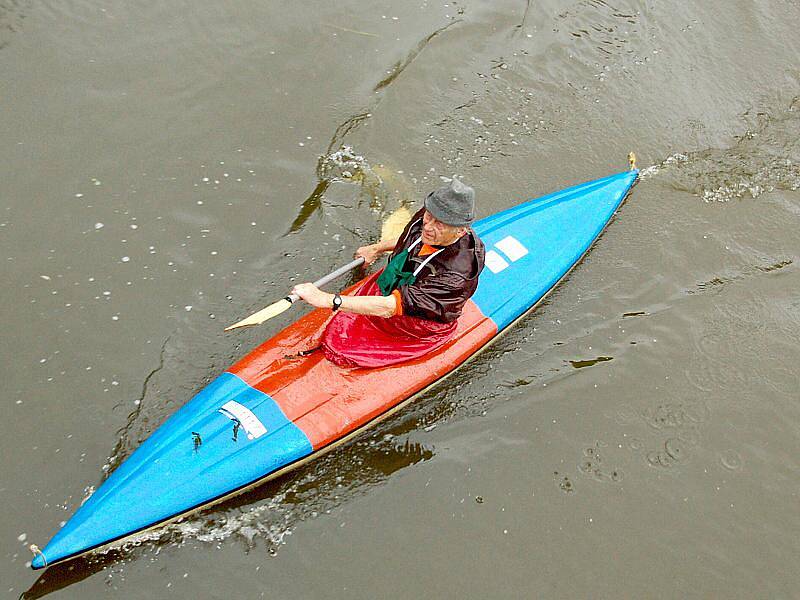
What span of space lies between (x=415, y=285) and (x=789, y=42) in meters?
6.41

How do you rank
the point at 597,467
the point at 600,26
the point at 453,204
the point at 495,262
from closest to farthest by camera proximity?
the point at 453,204 < the point at 597,467 < the point at 495,262 < the point at 600,26

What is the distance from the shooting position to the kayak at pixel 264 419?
3631mm

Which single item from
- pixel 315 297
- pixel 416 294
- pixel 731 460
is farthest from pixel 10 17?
pixel 731 460

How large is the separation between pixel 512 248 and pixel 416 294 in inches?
61.6

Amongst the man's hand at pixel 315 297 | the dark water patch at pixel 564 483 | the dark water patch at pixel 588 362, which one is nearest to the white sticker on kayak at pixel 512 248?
the dark water patch at pixel 588 362

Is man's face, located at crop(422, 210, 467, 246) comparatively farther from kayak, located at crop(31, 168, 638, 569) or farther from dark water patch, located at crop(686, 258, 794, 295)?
dark water patch, located at crop(686, 258, 794, 295)

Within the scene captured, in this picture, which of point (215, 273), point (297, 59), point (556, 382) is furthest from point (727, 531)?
point (297, 59)

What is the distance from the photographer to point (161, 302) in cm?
492

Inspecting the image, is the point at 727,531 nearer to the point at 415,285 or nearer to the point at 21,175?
the point at 415,285

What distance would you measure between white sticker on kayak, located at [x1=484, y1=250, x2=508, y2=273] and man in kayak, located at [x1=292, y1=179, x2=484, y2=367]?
84cm

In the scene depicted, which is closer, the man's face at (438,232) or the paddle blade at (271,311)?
the man's face at (438,232)

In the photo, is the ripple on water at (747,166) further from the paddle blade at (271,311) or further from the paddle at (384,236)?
the paddle blade at (271,311)

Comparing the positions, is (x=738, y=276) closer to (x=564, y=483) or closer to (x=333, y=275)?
(x=564, y=483)

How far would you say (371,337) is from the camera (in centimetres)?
426
